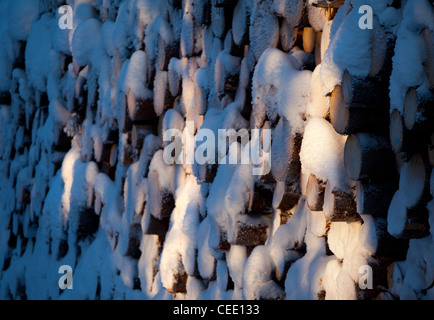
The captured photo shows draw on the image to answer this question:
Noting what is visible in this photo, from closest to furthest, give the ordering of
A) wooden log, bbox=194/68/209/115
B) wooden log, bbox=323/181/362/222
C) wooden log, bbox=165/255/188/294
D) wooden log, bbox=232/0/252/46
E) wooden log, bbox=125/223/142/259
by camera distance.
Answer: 1. wooden log, bbox=323/181/362/222
2. wooden log, bbox=232/0/252/46
3. wooden log, bbox=194/68/209/115
4. wooden log, bbox=165/255/188/294
5. wooden log, bbox=125/223/142/259

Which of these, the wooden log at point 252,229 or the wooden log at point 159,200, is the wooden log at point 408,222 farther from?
the wooden log at point 159,200

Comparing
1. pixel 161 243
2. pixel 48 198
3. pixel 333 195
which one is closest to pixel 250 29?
pixel 333 195

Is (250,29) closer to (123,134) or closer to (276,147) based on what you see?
(276,147)

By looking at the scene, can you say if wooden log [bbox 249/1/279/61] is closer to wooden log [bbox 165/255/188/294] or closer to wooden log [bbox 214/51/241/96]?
wooden log [bbox 214/51/241/96]

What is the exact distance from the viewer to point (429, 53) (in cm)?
85

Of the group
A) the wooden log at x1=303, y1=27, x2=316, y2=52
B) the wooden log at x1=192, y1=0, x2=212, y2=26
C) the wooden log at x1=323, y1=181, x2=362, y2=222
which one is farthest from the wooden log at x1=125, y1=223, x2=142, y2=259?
the wooden log at x1=323, y1=181, x2=362, y2=222

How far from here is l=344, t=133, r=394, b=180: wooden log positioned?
0.98 meters

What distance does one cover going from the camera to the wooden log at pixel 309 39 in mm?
1274

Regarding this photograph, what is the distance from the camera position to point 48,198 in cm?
323

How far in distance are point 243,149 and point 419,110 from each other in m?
0.69

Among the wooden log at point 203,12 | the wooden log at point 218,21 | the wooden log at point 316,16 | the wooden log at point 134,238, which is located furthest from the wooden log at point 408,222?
the wooden log at point 134,238

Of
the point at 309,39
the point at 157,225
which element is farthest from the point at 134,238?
the point at 309,39

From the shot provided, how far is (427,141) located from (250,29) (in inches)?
25.3

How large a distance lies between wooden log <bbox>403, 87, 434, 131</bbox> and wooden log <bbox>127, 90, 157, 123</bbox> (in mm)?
1387
